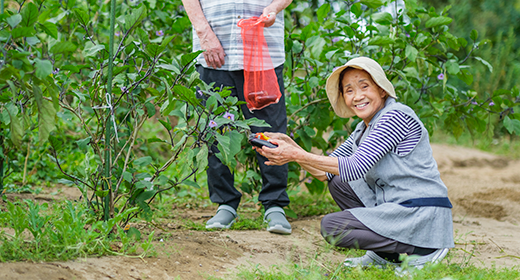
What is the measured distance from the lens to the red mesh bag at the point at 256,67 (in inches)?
88.0

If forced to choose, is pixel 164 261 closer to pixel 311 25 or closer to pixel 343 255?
pixel 343 255

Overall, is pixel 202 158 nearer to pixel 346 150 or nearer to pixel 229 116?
pixel 229 116

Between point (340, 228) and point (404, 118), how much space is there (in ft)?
1.81

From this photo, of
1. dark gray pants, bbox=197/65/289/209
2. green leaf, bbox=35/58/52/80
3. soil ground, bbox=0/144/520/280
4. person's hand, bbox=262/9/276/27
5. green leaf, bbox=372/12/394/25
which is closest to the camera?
green leaf, bbox=35/58/52/80

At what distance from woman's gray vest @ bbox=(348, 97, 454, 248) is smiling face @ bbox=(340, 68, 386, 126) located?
5cm

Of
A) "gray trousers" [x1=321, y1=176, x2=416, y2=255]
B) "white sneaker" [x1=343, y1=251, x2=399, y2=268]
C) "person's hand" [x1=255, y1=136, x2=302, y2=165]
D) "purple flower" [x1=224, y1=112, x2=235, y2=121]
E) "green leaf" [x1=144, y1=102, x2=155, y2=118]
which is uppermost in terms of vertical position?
"green leaf" [x1=144, y1=102, x2=155, y2=118]

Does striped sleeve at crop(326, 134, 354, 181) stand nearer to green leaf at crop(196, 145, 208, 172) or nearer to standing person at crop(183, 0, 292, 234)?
standing person at crop(183, 0, 292, 234)

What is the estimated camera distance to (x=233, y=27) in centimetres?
231

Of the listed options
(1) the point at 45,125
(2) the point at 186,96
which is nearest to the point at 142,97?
(2) the point at 186,96

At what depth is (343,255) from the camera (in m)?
2.19

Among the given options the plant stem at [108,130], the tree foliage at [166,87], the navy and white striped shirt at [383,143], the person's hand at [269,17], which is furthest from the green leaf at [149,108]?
the navy and white striped shirt at [383,143]

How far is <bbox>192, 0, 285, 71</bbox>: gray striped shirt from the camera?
229 cm

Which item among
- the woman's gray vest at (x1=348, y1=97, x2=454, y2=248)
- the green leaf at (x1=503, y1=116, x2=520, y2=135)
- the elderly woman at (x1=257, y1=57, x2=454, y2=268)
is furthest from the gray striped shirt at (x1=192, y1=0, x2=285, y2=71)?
the green leaf at (x1=503, y1=116, x2=520, y2=135)

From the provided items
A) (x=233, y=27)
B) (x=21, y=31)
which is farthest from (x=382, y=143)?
(x=21, y=31)
